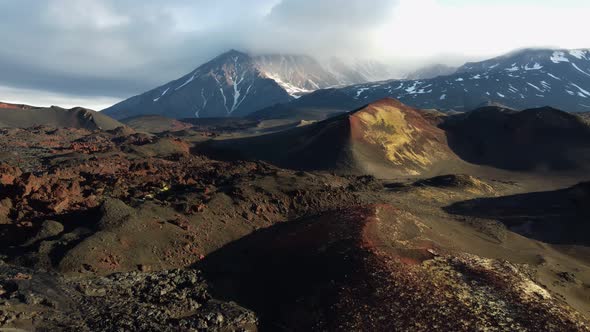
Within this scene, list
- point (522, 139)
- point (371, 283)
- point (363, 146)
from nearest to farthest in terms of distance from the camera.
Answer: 1. point (371, 283)
2. point (363, 146)
3. point (522, 139)

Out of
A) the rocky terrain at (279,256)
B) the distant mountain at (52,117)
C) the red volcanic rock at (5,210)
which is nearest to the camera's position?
the rocky terrain at (279,256)

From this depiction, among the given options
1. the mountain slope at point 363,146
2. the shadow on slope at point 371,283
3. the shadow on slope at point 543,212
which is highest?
the mountain slope at point 363,146

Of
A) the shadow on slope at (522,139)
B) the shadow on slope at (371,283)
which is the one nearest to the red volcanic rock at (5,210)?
the shadow on slope at (371,283)

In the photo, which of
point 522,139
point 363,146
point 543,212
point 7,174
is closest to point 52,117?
point 363,146

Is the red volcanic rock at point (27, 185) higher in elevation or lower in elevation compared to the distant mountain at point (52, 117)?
lower

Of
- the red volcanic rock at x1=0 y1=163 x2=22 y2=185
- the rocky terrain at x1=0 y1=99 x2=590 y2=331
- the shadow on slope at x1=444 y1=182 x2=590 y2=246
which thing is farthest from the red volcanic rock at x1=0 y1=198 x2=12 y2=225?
the shadow on slope at x1=444 y1=182 x2=590 y2=246

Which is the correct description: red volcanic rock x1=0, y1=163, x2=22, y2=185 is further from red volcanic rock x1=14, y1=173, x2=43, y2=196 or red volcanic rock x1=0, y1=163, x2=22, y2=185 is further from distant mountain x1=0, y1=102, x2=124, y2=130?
distant mountain x1=0, y1=102, x2=124, y2=130

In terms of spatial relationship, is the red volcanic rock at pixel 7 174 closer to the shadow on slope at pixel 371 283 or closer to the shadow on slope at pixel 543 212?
the shadow on slope at pixel 371 283

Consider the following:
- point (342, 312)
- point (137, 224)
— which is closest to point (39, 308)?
point (137, 224)

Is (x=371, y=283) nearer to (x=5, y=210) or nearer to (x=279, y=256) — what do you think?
(x=279, y=256)
